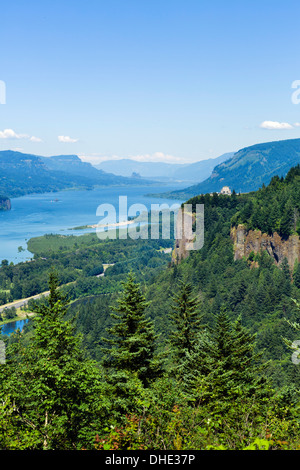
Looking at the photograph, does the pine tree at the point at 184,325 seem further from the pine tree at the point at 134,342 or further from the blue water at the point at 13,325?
the blue water at the point at 13,325

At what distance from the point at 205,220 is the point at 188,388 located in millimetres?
65026

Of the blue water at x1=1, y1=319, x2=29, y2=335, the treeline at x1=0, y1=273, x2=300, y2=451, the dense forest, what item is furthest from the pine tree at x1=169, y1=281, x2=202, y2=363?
the blue water at x1=1, y1=319, x2=29, y2=335

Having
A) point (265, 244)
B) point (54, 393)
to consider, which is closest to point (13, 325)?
point (265, 244)

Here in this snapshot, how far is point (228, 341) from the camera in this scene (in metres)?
18.1

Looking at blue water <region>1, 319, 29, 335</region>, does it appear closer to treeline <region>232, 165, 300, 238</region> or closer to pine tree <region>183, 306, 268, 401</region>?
treeline <region>232, 165, 300, 238</region>

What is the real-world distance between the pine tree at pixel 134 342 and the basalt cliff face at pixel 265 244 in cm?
4420

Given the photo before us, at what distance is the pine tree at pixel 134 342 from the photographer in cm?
1530

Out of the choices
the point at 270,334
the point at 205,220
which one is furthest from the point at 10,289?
the point at 270,334

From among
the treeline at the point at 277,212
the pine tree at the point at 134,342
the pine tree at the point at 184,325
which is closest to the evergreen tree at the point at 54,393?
the pine tree at the point at 134,342

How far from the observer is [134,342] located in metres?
15.4

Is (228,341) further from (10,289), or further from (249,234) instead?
(10,289)

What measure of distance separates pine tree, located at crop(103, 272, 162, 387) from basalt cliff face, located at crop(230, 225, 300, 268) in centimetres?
4420

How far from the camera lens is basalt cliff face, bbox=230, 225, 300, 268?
2192 inches

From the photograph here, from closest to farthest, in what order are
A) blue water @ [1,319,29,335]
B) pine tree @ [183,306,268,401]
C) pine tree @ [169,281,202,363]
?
pine tree @ [183,306,268,401]
pine tree @ [169,281,202,363]
blue water @ [1,319,29,335]
